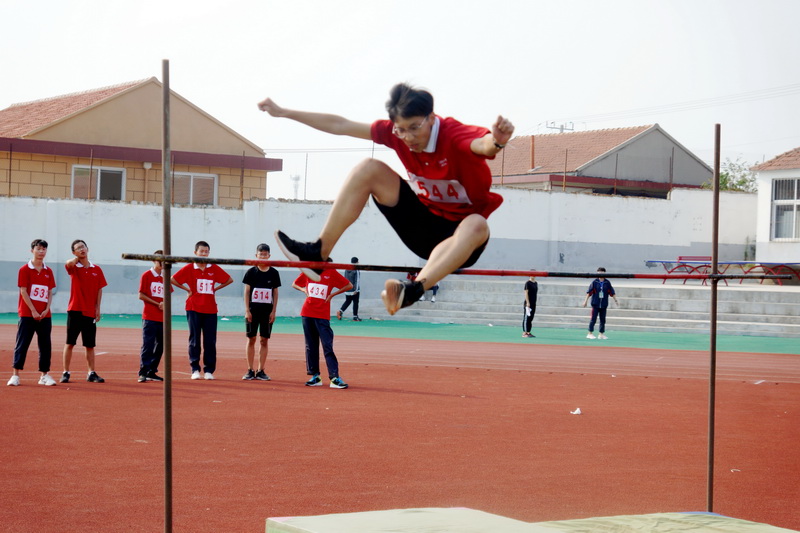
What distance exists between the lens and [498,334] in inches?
778

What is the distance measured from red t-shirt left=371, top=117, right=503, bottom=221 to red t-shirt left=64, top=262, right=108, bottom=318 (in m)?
6.86

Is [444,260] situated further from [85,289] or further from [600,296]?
[600,296]

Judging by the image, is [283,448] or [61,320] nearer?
[283,448]

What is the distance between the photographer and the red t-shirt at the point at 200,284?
10797 millimetres

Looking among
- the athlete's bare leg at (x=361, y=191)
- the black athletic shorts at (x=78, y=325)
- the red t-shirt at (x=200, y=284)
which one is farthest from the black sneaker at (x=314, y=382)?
the athlete's bare leg at (x=361, y=191)

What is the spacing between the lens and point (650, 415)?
31.9 ft

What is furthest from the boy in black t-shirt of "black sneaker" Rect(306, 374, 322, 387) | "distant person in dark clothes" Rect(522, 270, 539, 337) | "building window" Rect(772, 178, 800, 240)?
"building window" Rect(772, 178, 800, 240)

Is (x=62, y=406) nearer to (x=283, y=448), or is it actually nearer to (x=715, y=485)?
(x=283, y=448)

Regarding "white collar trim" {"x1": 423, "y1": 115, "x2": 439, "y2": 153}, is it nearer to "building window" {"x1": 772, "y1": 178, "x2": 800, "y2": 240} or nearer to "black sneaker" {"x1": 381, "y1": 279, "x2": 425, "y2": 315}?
"black sneaker" {"x1": 381, "y1": 279, "x2": 425, "y2": 315}

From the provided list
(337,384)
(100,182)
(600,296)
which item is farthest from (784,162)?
(337,384)

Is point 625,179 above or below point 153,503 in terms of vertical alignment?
above

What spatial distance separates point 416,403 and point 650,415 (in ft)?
7.83

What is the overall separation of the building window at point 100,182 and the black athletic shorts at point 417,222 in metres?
21.0

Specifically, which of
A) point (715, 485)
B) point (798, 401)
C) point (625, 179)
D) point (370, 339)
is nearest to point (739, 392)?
point (798, 401)
